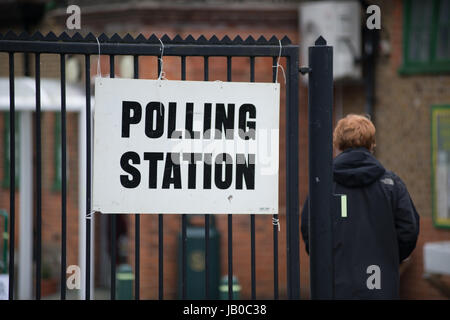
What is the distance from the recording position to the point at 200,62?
992cm

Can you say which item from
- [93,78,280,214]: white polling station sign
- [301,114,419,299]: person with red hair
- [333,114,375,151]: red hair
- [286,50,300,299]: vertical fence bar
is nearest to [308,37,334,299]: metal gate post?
[286,50,300,299]: vertical fence bar

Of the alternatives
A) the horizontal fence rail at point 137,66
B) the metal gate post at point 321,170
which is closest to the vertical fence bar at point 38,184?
the horizontal fence rail at point 137,66

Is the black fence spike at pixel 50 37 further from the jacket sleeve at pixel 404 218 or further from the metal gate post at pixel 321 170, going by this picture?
the jacket sleeve at pixel 404 218

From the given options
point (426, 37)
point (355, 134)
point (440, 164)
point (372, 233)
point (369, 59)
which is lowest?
point (372, 233)

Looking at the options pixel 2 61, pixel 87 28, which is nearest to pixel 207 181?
pixel 87 28

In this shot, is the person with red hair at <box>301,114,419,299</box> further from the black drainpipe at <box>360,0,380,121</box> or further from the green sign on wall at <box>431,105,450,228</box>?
the black drainpipe at <box>360,0,380,121</box>

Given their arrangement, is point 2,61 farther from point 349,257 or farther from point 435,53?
point 349,257

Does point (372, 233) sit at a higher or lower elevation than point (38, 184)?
lower

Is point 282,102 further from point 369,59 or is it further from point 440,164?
point 440,164

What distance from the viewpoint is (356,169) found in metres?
4.45

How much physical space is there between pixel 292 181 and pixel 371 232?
0.94m

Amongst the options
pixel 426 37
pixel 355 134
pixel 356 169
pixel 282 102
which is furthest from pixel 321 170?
pixel 426 37

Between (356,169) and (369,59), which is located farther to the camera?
(369,59)

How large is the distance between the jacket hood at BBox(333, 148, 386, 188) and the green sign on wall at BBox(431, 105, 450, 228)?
16.7ft
